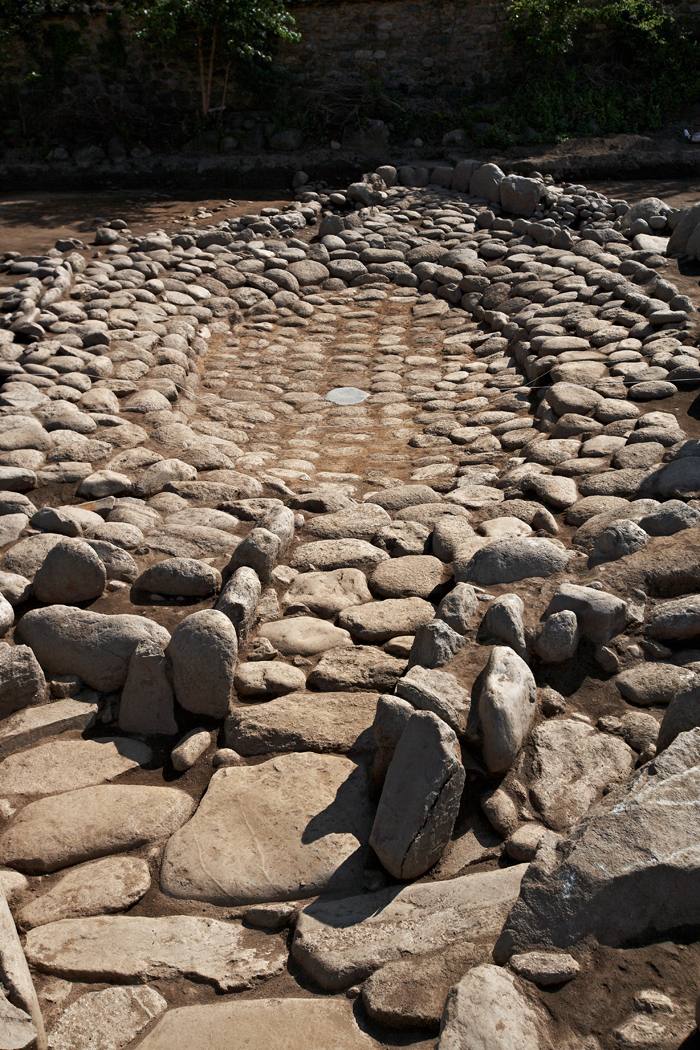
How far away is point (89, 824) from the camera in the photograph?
2.10 metres

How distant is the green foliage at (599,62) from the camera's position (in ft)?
35.6

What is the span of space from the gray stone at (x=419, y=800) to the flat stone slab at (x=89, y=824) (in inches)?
22.2

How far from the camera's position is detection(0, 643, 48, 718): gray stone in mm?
2477

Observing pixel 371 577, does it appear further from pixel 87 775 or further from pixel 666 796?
pixel 666 796

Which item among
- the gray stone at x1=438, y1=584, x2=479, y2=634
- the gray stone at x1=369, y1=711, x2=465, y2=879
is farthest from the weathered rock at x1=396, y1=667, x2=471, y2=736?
the gray stone at x1=438, y1=584, x2=479, y2=634

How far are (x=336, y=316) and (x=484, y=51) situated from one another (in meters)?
7.22

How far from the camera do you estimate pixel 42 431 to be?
4.04 metres

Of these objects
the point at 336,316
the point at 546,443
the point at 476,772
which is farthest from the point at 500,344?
the point at 476,772

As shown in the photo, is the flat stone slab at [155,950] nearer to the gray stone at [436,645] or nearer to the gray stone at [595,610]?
the gray stone at [436,645]

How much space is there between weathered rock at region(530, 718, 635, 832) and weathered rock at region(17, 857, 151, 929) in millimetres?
961

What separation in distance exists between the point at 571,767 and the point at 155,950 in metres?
1.05

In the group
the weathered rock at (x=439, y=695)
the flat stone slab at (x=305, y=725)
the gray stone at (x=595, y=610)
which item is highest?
the gray stone at (x=595, y=610)

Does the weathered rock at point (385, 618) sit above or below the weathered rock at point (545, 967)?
below

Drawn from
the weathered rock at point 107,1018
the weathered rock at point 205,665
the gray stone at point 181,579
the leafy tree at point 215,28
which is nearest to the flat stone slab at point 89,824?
the weathered rock at point 205,665
